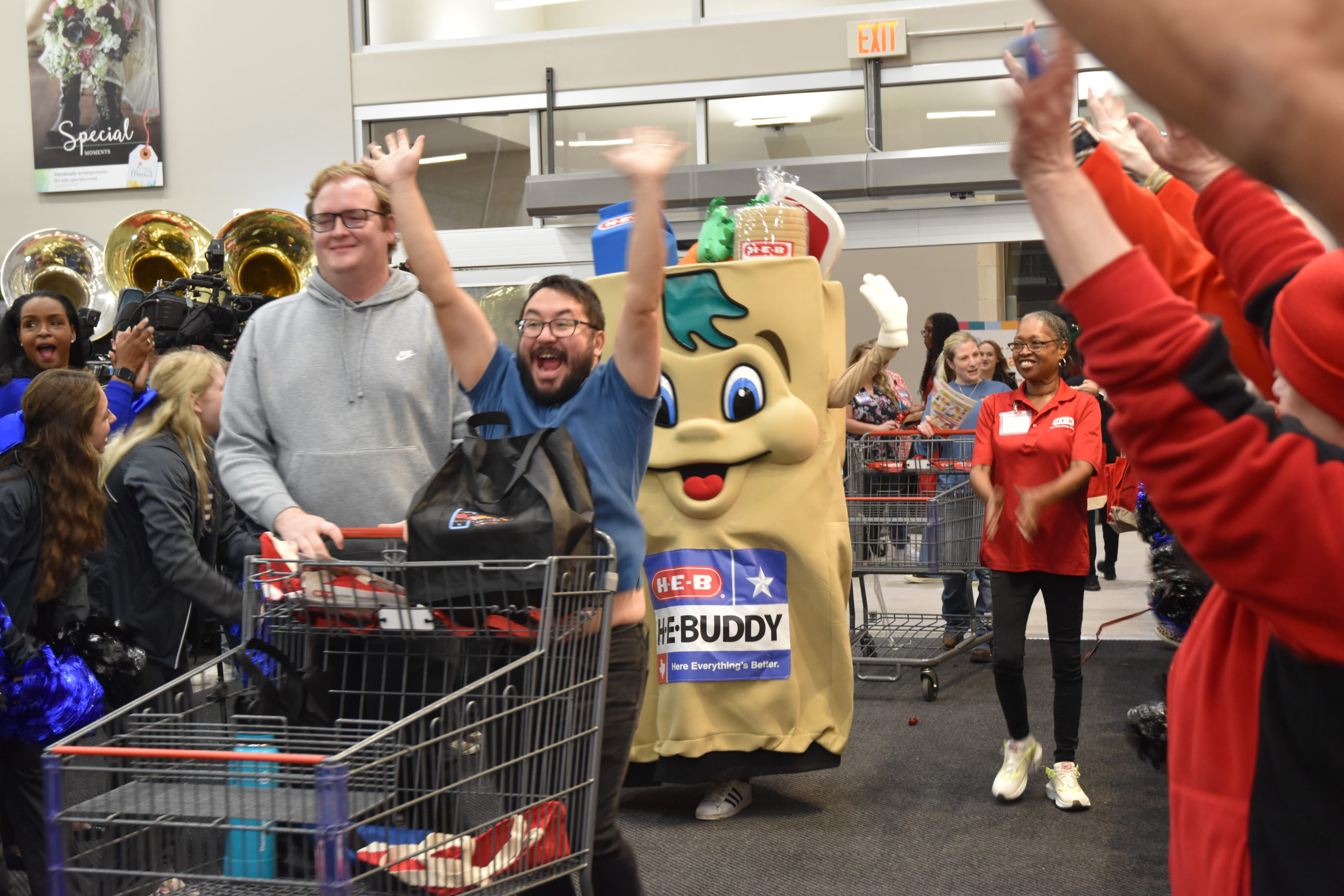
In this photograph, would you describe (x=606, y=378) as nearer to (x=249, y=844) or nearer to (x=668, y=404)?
(x=249, y=844)

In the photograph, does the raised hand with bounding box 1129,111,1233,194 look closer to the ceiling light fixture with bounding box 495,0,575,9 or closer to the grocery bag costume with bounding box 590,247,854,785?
the grocery bag costume with bounding box 590,247,854,785

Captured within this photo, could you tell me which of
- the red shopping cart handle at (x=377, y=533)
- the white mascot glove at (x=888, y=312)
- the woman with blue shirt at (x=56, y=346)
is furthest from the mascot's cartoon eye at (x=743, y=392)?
the woman with blue shirt at (x=56, y=346)

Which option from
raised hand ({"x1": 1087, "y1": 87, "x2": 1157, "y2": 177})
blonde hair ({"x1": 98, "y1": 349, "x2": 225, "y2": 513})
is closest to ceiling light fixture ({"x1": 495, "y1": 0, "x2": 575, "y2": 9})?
blonde hair ({"x1": 98, "y1": 349, "x2": 225, "y2": 513})

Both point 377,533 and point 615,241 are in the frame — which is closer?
point 377,533

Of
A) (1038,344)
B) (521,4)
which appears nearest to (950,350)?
(1038,344)

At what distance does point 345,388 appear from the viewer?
228 centimetres

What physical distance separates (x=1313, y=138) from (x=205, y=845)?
69.3 inches

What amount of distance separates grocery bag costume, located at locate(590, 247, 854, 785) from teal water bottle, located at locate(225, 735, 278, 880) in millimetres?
2071

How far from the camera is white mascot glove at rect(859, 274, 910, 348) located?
4281 mm

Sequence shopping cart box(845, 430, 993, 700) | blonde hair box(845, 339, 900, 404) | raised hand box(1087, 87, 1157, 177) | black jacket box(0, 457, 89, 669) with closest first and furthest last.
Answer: raised hand box(1087, 87, 1157, 177)
black jacket box(0, 457, 89, 669)
shopping cart box(845, 430, 993, 700)
blonde hair box(845, 339, 900, 404)

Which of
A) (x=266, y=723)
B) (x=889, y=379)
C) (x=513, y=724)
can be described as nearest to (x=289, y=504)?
(x=266, y=723)

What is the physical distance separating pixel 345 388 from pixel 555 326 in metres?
0.43

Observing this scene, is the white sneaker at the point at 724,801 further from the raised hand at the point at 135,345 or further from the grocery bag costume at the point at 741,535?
the raised hand at the point at 135,345

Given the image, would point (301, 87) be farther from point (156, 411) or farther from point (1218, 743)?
point (1218, 743)
